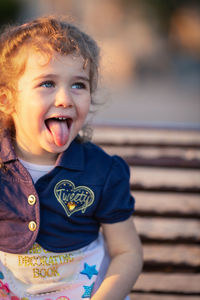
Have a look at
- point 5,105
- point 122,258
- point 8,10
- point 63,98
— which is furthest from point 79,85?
point 8,10

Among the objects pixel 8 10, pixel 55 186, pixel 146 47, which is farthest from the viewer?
pixel 8 10

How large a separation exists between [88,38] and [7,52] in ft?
1.12

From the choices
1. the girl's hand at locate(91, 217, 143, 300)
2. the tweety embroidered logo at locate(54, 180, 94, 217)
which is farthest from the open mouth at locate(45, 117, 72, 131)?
the girl's hand at locate(91, 217, 143, 300)

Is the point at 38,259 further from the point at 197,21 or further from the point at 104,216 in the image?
the point at 197,21

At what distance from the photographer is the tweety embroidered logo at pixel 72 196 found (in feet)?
5.23

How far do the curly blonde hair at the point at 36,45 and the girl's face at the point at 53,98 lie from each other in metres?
0.03

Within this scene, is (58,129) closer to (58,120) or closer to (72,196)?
(58,120)

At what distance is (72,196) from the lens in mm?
1605

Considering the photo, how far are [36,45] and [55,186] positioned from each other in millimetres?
549

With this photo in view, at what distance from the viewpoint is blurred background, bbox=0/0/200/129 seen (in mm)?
9359

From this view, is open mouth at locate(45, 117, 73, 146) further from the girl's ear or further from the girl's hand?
the girl's hand

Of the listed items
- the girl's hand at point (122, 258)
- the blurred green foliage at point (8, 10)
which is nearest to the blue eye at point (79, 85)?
the girl's hand at point (122, 258)

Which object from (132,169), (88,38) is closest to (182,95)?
(132,169)

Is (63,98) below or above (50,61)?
below
